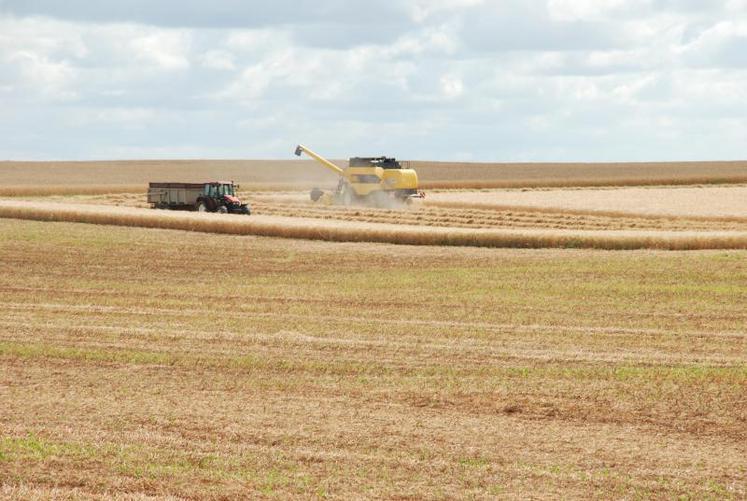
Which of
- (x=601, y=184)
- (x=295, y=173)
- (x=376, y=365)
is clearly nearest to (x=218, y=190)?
(x=376, y=365)

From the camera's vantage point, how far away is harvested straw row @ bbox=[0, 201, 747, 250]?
126 ft

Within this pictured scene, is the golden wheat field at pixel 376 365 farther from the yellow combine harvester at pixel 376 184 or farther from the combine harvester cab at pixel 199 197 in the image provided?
the yellow combine harvester at pixel 376 184

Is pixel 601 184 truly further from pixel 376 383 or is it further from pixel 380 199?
pixel 376 383

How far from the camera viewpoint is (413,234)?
133 feet

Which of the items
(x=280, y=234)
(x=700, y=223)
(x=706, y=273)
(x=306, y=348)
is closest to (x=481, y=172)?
(x=700, y=223)

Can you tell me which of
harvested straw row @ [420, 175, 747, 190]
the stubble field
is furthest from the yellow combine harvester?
harvested straw row @ [420, 175, 747, 190]

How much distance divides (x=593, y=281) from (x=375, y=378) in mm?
13623

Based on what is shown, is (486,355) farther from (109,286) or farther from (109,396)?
(109,286)

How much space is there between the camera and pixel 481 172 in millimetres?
138875

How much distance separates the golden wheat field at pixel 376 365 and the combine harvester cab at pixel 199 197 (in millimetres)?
11376

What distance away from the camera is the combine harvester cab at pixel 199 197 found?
53.2 meters

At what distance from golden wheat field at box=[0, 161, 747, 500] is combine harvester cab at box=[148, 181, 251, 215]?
11376 mm

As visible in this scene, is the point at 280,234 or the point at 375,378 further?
the point at 280,234

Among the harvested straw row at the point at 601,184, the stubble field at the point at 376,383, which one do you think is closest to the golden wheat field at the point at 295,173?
the harvested straw row at the point at 601,184
